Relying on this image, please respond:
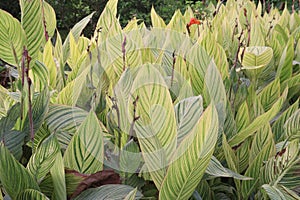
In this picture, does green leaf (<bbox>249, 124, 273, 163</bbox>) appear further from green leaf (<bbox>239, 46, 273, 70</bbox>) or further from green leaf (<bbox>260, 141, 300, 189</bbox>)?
green leaf (<bbox>239, 46, 273, 70</bbox>)

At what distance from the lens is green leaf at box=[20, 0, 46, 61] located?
96 centimetres

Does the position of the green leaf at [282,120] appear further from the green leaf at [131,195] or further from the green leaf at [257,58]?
the green leaf at [131,195]

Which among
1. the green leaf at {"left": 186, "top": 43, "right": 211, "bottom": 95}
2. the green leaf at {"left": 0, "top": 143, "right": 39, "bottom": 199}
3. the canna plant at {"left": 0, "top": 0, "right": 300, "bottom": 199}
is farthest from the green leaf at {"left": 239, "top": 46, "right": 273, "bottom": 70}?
the green leaf at {"left": 0, "top": 143, "right": 39, "bottom": 199}

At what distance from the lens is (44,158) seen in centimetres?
76

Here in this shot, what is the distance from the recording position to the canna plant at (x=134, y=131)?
2.55 ft

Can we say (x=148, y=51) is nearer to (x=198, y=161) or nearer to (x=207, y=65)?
(x=207, y=65)

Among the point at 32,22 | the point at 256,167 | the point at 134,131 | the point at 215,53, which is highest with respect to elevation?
the point at 32,22

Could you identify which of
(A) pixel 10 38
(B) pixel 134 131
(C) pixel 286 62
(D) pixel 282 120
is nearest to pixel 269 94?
(D) pixel 282 120

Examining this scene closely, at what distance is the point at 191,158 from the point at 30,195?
277mm

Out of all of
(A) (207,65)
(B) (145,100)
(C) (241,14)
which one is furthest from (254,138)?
(C) (241,14)

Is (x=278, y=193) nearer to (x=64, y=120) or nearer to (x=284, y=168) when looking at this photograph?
(x=284, y=168)

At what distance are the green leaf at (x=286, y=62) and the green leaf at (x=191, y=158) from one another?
2.45 feet

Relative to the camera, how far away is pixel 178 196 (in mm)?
819

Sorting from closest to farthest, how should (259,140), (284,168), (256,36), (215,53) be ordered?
(284,168), (259,140), (215,53), (256,36)
